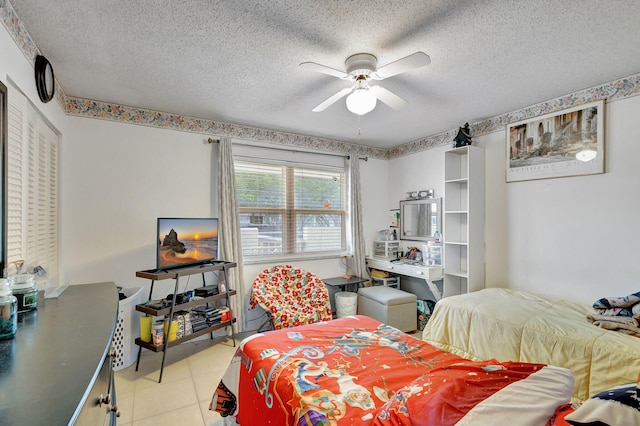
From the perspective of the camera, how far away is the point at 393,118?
3477 mm

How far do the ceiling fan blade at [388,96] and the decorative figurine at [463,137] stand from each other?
154cm

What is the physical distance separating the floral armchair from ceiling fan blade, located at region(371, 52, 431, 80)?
251 cm

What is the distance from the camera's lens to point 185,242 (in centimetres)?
299

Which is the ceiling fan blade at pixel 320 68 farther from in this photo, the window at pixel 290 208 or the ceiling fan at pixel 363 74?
the window at pixel 290 208

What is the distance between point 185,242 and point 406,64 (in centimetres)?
247

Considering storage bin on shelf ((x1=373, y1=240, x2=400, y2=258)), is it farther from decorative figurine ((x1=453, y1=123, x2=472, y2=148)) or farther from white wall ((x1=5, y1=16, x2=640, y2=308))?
decorative figurine ((x1=453, y1=123, x2=472, y2=148))

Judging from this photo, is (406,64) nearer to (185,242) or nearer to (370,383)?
(370,383)

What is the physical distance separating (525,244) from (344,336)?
2366mm

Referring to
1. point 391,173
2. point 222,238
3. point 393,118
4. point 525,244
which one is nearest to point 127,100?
point 222,238

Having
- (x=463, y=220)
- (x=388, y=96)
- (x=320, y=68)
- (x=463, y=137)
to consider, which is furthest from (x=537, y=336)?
(x=320, y=68)

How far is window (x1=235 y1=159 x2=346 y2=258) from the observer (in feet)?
12.8

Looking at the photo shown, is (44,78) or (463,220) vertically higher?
(44,78)

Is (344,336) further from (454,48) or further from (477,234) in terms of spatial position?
(477,234)

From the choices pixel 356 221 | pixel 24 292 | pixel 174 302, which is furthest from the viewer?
pixel 356 221
